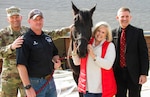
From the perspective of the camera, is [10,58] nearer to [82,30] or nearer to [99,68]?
[82,30]

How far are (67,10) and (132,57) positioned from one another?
5718 mm

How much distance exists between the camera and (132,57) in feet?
9.53

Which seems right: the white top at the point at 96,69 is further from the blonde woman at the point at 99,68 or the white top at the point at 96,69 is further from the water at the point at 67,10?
the water at the point at 67,10

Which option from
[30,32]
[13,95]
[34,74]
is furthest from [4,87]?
[30,32]

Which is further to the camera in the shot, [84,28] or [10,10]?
[10,10]

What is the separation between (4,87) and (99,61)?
1408mm

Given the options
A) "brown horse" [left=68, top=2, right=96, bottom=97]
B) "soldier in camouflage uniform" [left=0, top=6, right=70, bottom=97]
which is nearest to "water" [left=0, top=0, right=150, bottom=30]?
"soldier in camouflage uniform" [left=0, top=6, right=70, bottom=97]

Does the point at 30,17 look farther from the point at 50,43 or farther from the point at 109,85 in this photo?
the point at 109,85

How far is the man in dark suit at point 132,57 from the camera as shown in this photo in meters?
2.91

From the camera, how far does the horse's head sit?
2467 mm

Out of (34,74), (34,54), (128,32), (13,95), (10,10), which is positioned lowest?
(13,95)

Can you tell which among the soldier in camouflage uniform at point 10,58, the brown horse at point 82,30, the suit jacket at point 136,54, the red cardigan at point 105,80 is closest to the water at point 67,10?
the soldier in camouflage uniform at point 10,58

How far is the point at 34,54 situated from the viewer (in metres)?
2.38

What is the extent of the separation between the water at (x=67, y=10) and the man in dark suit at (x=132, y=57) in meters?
4.75
